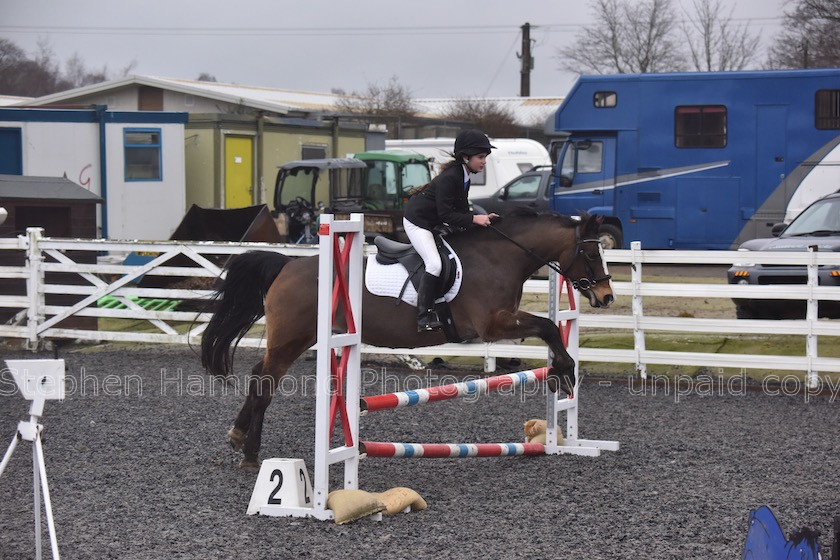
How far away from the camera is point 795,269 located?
12180mm

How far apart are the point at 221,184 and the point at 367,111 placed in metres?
20.4

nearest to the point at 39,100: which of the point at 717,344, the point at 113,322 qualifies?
the point at 113,322

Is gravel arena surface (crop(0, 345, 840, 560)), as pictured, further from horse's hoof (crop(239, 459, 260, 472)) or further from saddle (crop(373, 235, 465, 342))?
saddle (crop(373, 235, 465, 342))

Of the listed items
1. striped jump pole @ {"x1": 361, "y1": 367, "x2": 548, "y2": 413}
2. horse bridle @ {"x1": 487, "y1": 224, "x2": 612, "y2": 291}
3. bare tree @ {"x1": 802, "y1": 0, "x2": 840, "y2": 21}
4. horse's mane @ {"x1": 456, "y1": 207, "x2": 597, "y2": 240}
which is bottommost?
striped jump pole @ {"x1": 361, "y1": 367, "x2": 548, "y2": 413}

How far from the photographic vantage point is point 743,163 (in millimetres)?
20609

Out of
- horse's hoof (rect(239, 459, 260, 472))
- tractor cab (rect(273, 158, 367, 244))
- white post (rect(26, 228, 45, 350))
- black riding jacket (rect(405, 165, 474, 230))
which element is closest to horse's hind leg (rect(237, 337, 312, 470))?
horse's hoof (rect(239, 459, 260, 472))

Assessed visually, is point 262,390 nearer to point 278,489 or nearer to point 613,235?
point 278,489

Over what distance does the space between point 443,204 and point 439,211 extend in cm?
6

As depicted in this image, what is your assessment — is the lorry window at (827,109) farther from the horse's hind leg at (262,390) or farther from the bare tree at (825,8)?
the horse's hind leg at (262,390)

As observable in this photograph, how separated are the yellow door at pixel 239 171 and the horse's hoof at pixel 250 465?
744 inches

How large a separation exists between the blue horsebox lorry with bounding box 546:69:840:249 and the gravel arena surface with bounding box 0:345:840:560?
35.5 ft

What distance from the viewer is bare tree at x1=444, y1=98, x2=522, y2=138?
46.6 m

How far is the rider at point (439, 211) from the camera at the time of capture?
275 inches

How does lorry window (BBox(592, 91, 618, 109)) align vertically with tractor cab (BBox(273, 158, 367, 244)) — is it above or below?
above
